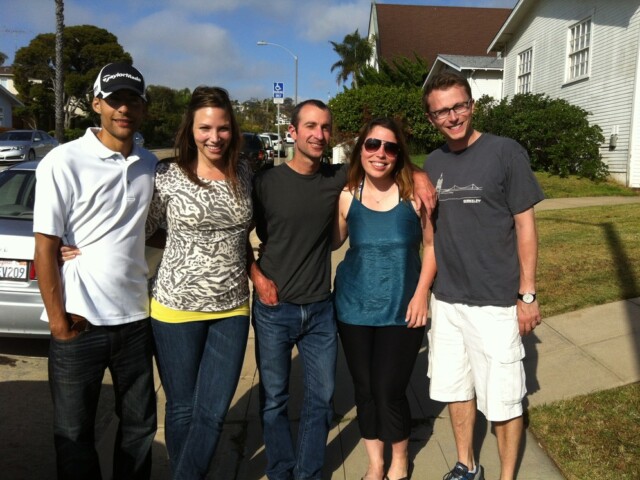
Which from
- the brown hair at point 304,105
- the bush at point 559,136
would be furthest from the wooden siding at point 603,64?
the brown hair at point 304,105

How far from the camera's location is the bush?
1496 centimetres

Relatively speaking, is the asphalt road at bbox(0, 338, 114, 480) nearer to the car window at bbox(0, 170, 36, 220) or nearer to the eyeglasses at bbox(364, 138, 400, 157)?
the car window at bbox(0, 170, 36, 220)

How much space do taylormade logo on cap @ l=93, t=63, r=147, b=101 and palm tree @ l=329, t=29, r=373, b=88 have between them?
4997cm

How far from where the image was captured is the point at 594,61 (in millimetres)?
Result: 15641

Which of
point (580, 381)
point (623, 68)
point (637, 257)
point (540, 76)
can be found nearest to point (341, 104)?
point (540, 76)

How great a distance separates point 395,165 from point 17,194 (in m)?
4.50

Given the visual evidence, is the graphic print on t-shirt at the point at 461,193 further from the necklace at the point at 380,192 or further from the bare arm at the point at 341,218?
the bare arm at the point at 341,218

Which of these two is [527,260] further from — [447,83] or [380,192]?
[447,83]

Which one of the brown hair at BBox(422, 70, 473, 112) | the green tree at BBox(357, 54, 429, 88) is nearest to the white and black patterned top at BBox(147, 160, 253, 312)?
the brown hair at BBox(422, 70, 473, 112)

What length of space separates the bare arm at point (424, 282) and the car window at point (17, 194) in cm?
396

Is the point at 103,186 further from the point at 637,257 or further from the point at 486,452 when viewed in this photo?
the point at 637,257

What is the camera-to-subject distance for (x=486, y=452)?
3.58 metres

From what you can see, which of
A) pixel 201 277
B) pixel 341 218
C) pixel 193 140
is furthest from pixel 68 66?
pixel 201 277

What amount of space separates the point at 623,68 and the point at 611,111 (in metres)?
1.04
